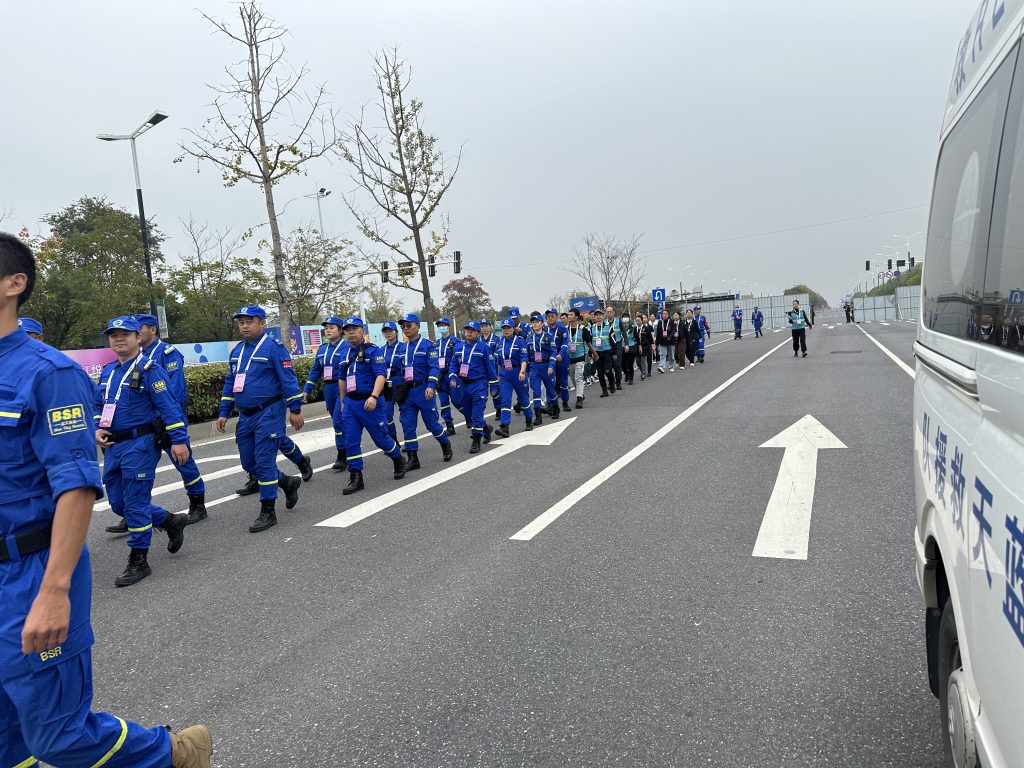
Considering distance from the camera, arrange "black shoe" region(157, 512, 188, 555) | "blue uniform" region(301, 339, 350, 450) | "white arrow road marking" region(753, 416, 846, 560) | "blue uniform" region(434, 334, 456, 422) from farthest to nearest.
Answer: "blue uniform" region(434, 334, 456, 422), "blue uniform" region(301, 339, 350, 450), "black shoe" region(157, 512, 188, 555), "white arrow road marking" region(753, 416, 846, 560)

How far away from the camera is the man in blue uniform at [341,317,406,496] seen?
25.2ft

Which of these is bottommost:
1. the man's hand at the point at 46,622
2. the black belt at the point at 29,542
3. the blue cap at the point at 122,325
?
the man's hand at the point at 46,622

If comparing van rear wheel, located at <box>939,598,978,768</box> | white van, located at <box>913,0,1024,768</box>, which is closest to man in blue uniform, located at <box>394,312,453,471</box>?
white van, located at <box>913,0,1024,768</box>

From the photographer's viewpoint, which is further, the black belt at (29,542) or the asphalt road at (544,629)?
the asphalt road at (544,629)

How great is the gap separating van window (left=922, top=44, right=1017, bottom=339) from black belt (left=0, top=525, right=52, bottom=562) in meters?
2.67

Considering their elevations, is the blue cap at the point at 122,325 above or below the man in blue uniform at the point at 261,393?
above

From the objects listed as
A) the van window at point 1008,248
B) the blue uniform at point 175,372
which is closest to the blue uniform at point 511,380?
the blue uniform at point 175,372

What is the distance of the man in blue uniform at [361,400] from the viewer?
7680 millimetres

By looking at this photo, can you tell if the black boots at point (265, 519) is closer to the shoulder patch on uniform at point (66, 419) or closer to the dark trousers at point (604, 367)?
the shoulder patch on uniform at point (66, 419)

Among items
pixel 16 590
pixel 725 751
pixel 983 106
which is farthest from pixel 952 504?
pixel 16 590

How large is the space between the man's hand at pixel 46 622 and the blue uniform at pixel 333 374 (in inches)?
243

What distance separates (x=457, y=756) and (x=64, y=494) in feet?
5.68

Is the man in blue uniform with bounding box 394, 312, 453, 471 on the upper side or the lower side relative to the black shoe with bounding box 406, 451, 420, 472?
upper

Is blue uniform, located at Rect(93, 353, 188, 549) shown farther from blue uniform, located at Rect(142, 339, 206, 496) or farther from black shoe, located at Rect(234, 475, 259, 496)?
black shoe, located at Rect(234, 475, 259, 496)
